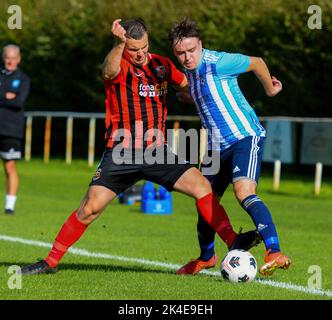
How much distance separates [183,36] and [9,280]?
2516 mm

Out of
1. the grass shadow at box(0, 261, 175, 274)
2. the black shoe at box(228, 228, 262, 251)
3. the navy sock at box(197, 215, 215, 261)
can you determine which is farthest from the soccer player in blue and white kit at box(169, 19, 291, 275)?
the grass shadow at box(0, 261, 175, 274)

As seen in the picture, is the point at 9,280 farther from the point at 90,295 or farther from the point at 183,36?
the point at 183,36

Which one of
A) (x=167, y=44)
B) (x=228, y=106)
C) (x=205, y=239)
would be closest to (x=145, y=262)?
(x=205, y=239)

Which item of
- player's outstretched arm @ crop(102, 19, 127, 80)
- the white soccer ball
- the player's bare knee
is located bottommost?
the white soccer ball

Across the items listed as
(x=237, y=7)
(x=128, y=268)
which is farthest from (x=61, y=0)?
(x=128, y=268)

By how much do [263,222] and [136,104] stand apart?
1.50m

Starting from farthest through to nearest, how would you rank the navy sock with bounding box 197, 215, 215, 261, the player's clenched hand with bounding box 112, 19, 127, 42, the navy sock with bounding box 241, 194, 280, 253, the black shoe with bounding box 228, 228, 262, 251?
the navy sock with bounding box 197, 215, 215, 261 < the black shoe with bounding box 228, 228, 262, 251 < the navy sock with bounding box 241, 194, 280, 253 < the player's clenched hand with bounding box 112, 19, 127, 42

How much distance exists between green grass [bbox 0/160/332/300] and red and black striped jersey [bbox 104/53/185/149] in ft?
4.02

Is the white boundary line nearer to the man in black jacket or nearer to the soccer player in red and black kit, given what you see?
the soccer player in red and black kit

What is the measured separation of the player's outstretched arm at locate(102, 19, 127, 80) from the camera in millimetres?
8578

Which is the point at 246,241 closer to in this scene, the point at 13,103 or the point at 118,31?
the point at 118,31

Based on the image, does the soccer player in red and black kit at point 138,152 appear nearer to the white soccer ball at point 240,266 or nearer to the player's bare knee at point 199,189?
the player's bare knee at point 199,189

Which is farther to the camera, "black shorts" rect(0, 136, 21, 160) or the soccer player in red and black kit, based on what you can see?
"black shorts" rect(0, 136, 21, 160)

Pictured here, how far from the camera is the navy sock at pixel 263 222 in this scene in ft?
28.8
